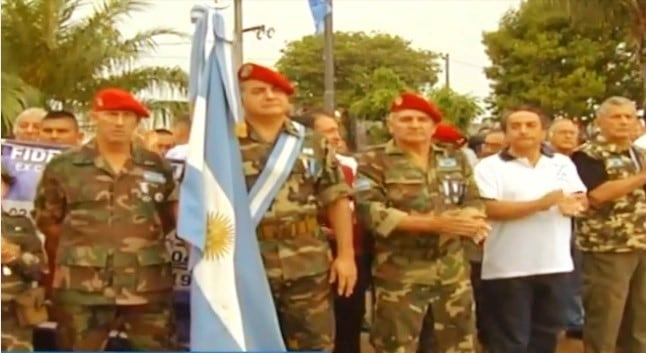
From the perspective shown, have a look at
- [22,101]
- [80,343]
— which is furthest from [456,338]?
[22,101]

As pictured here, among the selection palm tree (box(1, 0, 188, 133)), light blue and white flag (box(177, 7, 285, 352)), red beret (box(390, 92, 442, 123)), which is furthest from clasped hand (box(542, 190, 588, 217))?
palm tree (box(1, 0, 188, 133))

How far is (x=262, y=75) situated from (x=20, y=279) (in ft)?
4.19

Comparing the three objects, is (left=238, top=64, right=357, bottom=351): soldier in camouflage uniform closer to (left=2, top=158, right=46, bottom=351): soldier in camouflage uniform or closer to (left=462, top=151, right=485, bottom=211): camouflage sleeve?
(left=462, top=151, right=485, bottom=211): camouflage sleeve

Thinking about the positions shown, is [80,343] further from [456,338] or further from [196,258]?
[456,338]

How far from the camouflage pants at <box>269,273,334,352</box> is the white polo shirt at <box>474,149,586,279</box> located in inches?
52.3

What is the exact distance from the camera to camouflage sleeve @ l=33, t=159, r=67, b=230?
4617 mm

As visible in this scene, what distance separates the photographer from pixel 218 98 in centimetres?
433

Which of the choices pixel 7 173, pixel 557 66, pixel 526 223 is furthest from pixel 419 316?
pixel 557 66

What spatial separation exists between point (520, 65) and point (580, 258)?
32.5 m

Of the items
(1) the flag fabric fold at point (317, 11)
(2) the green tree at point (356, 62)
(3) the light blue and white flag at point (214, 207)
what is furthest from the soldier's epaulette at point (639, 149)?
(2) the green tree at point (356, 62)

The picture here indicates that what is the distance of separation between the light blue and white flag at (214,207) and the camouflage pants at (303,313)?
305 mm

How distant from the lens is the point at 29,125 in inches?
228

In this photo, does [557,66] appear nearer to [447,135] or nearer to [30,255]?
[447,135]

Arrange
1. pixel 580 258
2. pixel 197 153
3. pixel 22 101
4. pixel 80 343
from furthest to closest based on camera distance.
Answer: pixel 22 101 < pixel 580 258 < pixel 80 343 < pixel 197 153
